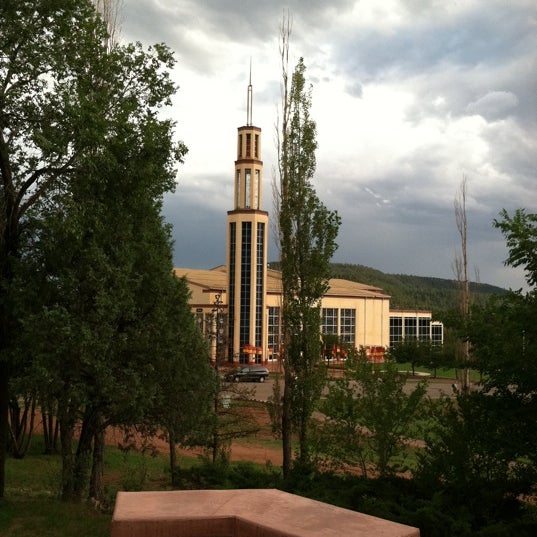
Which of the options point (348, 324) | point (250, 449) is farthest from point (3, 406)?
point (348, 324)

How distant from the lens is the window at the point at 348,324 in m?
76.7

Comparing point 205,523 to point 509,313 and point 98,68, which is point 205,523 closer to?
point 509,313

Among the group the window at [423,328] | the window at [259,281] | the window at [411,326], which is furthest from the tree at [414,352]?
the window at [423,328]

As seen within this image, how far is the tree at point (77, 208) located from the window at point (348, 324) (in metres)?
63.3

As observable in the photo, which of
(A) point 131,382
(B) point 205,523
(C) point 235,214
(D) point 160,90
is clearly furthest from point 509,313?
(C) point 235,214

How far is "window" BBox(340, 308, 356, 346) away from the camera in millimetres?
76688

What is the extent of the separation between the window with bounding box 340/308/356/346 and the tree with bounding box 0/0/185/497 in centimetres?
6332

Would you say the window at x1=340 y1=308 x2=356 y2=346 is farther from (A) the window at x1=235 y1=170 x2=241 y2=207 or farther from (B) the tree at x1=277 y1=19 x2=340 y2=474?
(B) the tree at x1=277 y1=19 x2=340 y2=474

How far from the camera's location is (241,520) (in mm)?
6547

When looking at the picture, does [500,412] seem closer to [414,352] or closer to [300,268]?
[300,268]

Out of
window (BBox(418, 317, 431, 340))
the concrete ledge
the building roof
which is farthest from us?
window (BBox(418, 317, 431, 340))

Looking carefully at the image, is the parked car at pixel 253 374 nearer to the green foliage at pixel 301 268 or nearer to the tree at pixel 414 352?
the tree at pixel 414 352

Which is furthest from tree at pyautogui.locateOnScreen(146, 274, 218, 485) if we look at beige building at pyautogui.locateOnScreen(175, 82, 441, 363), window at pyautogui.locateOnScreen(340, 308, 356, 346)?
window at pyautogui.locateOnScreen(340, 308, 356, 346)

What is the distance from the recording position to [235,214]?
202 ft
